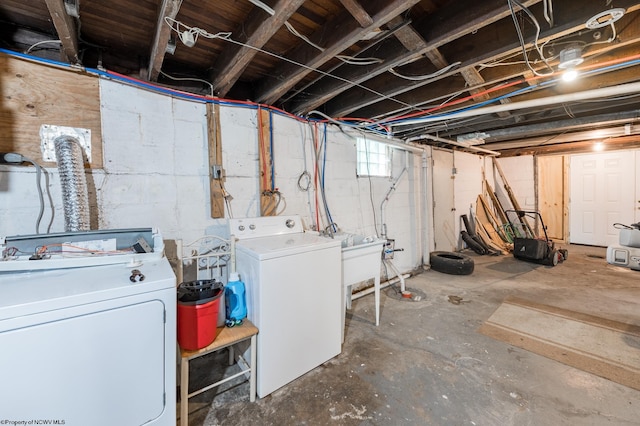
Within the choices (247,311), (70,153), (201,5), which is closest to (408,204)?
(247,311)

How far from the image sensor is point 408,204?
4.16 meters

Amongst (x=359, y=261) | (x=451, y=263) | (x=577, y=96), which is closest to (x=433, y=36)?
→ (x=577, y=96)

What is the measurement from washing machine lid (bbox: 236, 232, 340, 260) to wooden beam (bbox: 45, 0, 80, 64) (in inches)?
56.9

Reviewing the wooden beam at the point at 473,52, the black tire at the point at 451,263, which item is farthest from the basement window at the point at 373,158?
the black tire at the point at 451,263

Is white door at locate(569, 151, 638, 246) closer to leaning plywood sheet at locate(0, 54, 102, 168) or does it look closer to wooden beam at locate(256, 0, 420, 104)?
wooden beam at locate(256, 0, 420, 104)

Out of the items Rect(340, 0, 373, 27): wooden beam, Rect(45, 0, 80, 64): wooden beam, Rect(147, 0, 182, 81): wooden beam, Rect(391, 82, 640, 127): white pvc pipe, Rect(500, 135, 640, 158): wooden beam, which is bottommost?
Rect(391, 82, 640, 127): white pvc pipe

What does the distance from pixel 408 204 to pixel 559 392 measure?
2.80 meters

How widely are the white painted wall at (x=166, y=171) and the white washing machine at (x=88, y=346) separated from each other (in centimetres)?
75

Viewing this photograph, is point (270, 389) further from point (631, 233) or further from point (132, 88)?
point (631, 233)

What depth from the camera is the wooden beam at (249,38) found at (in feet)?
4.30

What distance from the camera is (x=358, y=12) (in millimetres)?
1320

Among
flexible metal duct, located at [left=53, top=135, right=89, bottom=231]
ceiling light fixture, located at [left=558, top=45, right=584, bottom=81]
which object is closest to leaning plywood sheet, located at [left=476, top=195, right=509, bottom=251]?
ceiling light fixture, located at [left=558, top=45, right=584, bottom=81]

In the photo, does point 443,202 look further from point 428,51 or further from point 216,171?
point 216,171

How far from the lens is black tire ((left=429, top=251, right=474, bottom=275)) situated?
390 cm
